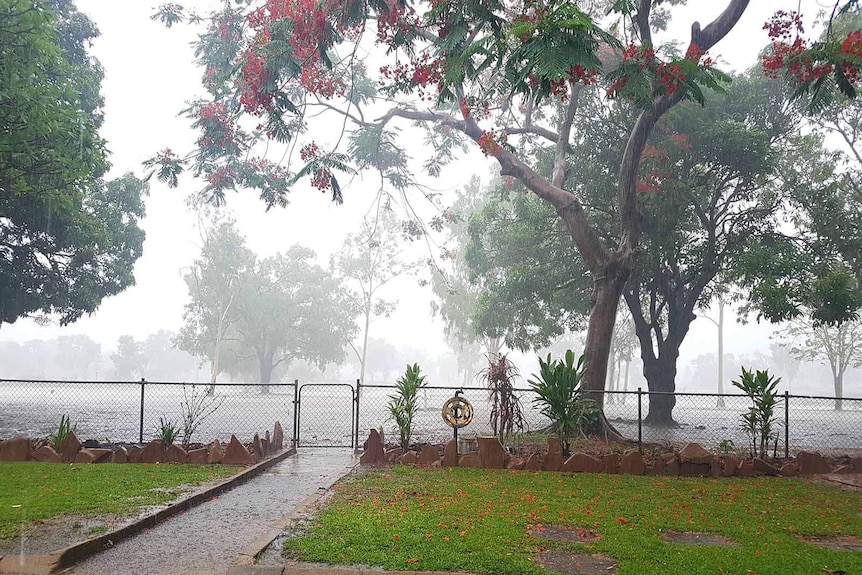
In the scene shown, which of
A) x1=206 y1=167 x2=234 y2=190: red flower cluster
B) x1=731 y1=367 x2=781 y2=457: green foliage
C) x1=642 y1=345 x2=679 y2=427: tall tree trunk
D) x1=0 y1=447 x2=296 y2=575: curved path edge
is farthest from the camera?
x1=642 y1=345 x2=679 y2=427: tall tree trunk

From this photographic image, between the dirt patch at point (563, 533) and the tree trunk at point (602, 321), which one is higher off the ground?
the tree trunk at point (602, 321)

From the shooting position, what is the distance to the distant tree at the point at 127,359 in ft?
245

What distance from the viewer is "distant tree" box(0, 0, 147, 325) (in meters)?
10.6

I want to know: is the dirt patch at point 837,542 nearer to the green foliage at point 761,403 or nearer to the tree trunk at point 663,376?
the green foliage at point 761,403

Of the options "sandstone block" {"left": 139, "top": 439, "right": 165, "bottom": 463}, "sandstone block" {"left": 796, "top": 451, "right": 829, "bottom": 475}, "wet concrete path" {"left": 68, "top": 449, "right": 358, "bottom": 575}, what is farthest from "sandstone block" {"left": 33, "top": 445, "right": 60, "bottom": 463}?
"sandstone block" {"left": 796, "top": 451, "right": 829, "bottom": 475}

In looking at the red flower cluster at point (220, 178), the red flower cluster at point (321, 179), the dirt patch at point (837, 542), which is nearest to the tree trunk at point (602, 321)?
the red flower cluster at point (321, 179)

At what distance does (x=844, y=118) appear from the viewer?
19391mm

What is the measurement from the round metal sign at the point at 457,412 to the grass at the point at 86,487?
128 inches

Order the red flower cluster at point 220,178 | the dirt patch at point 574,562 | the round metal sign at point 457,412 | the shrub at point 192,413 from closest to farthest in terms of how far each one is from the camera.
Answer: the dirt patch at point 574,562
the shrub at point 192,413
the round metal sign at point 457,412
the red flower cluster at point 220,178

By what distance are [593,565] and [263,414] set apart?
62.2ft

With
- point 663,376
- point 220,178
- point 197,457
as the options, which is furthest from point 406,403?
point 663,376

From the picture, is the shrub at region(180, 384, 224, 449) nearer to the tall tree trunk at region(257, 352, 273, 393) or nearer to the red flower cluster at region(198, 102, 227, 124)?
the red flower cluster at region(198, 102, 227, 124)

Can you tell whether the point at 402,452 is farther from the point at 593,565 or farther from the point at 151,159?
the point at 151,159

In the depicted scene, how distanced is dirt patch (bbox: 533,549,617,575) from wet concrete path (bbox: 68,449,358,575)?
2.27 m
